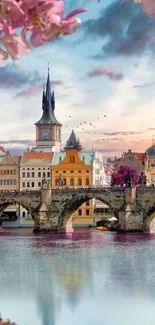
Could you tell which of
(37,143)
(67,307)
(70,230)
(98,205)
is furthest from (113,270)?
(37,143)

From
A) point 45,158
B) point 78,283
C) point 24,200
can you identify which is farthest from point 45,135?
point 78,283

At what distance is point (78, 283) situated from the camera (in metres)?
23.7

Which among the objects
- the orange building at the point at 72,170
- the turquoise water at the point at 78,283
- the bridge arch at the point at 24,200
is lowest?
the turquoise water at the point at 78,283

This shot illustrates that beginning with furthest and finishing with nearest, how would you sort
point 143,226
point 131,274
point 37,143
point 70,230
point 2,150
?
point 37,143 → point 2,150 → point 70,230 → point 143,226 → point 131,274

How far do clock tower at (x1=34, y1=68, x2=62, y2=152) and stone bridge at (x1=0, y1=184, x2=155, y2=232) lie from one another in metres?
33.3

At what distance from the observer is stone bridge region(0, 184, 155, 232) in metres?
47.1

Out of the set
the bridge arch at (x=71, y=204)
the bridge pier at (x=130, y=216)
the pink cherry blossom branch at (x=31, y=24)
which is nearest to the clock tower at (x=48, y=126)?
the bridge arch at (x=71, y=204)

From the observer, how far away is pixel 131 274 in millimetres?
25766

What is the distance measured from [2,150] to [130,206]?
3067 centimetres

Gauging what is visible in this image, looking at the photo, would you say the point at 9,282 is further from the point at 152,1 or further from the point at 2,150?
the point at 2,150

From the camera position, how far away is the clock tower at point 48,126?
8612cm

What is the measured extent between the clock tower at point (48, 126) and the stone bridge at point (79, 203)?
33.3 m

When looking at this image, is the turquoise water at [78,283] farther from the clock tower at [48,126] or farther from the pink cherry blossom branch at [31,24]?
the clock tower at [48,126]

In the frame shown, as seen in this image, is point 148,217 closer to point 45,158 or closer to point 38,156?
point 45,158
